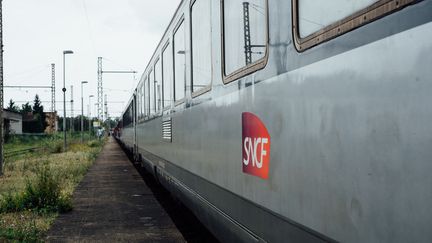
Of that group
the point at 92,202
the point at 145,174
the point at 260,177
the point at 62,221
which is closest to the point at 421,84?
the point at 260,177

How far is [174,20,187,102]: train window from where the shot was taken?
23.5 ft

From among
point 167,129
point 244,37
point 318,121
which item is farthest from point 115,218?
point 318,121

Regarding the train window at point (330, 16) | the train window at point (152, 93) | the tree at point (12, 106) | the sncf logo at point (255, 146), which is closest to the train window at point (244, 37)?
the sncf logo at point (255, 146)

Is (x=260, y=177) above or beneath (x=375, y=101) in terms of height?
beneath

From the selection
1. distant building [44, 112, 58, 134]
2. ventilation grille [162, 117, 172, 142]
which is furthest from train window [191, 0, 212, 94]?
distant building [44, 112, 58, 134]

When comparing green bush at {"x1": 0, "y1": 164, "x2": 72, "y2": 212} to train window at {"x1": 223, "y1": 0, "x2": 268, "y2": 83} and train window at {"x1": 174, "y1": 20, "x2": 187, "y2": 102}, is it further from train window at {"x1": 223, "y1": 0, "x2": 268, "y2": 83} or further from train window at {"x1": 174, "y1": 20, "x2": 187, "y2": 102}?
train window at {"x1": 223, "y1": 0, "x2": 268, "y2": 83}

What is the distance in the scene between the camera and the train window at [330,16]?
219 centimetres

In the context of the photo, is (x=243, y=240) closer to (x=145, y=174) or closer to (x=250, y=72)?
(x=250, y=72)

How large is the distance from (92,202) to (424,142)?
9.06 m

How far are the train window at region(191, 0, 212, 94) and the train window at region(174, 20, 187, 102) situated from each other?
0.76 m

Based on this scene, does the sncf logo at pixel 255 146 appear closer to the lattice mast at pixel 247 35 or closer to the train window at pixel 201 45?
the lattice mast at pixel 247 35

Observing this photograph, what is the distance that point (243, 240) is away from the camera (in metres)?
4.06

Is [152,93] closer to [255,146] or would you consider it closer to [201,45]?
[201,45]

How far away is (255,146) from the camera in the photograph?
12.2 feet
